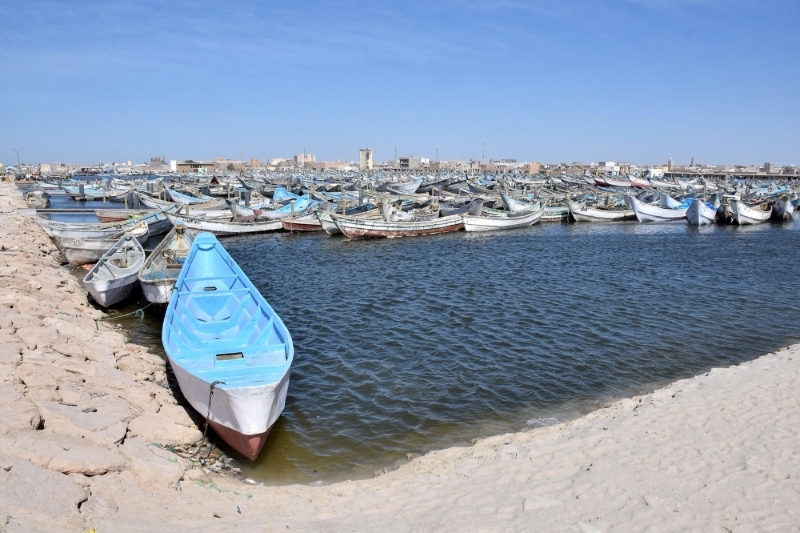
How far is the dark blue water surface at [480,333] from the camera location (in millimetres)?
10211

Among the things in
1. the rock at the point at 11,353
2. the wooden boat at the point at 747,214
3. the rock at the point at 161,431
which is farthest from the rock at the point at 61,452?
the wooden boat at the point at 747,214

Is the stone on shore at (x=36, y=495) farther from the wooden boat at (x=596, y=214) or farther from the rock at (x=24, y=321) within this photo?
the wooden boat at (x=596, y=214)

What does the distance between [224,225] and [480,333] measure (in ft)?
81.7

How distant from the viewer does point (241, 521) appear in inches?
240

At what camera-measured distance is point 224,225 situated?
35750mm

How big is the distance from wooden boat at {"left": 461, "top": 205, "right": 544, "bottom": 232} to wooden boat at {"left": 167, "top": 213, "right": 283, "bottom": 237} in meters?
13.7

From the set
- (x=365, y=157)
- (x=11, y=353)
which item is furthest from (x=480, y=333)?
(x=365, y=157)

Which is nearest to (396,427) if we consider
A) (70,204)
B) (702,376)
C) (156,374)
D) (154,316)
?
(156,374)

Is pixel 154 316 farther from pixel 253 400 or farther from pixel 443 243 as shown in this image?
pixel 443 243

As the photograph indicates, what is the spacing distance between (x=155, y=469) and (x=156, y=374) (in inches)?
189

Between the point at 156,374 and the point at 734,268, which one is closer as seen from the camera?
the point at 156,374

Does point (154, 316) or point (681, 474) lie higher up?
point (681, 474)

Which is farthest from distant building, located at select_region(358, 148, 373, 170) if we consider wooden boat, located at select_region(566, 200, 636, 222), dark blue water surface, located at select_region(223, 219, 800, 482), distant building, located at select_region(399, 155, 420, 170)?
dark blue water surface, located at select_region(223, 219, 800, 482)

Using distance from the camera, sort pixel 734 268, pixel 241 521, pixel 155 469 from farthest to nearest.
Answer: pixel 734 268 → pixel 155 469 → pixel 241 521
